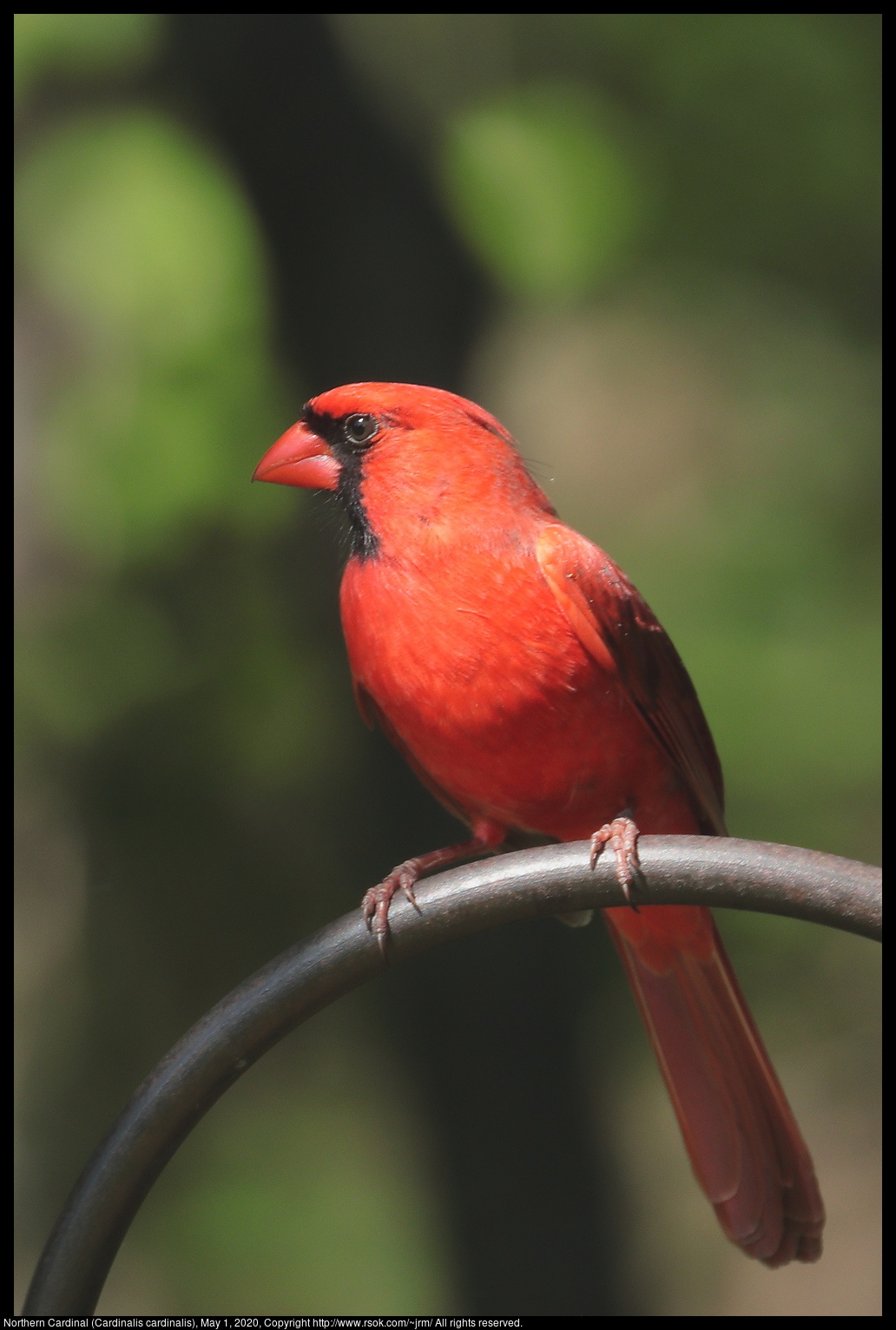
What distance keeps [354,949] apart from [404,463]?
0.66 m

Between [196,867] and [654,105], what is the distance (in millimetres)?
2260

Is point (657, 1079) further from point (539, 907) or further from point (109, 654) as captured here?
point (539, 907)

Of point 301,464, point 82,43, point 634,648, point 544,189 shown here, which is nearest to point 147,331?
point 82,43

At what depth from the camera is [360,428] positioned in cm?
158

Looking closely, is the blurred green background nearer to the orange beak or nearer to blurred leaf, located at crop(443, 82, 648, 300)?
blurred leaf, located at crop(443, 82, 648, 300)

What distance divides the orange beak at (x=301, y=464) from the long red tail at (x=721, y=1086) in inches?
27.5

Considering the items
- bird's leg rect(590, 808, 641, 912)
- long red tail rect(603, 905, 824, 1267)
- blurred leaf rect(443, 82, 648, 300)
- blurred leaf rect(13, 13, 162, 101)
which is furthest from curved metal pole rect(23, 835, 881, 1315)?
blurred leaf rect(13, 13, 162, 101)

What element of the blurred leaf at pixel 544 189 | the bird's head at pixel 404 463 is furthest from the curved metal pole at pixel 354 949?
the blurred leaf at pixel 544 189

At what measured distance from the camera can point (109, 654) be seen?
9.22 feet

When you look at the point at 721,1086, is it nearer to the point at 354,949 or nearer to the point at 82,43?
the point at 354,949

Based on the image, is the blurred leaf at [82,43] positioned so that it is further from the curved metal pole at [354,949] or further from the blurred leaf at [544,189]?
the curved metal pole at [354,949]

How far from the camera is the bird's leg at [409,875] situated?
1180 millimetres

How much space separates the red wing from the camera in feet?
4.80

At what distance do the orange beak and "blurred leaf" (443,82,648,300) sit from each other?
1.55m
